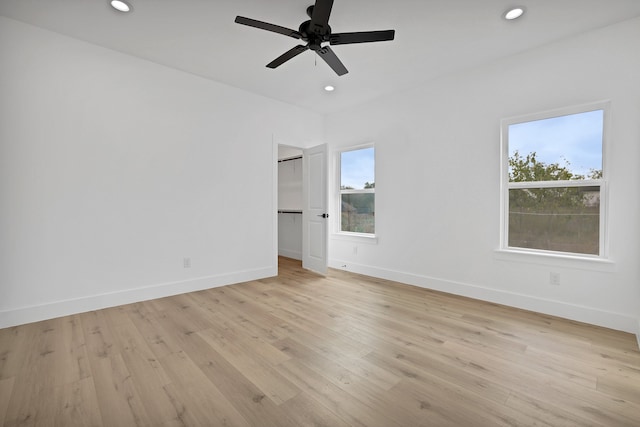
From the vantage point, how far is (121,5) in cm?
243

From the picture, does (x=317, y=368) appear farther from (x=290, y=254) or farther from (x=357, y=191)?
(x=290, y=254)

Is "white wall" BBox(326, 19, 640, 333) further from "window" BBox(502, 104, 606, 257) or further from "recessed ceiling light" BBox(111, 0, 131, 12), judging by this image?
"recessed ceiling light" BBox(111, 0, 131, 12)

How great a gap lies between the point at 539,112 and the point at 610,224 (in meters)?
1.26

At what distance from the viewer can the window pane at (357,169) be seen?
4738 millimetres

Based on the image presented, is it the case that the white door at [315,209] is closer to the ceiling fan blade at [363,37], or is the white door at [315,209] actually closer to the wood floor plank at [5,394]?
the ceiling fan blade at [363,37]

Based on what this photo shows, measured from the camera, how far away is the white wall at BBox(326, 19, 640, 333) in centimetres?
262

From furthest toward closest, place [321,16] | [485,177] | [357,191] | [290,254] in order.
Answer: [290,254] < [357,191] < [485,177] < [321,16]

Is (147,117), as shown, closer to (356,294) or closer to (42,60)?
(42,60)

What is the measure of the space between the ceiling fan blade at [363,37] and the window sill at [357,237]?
289 cm

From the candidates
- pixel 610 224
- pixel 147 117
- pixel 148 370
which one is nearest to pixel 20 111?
pixel 147 117

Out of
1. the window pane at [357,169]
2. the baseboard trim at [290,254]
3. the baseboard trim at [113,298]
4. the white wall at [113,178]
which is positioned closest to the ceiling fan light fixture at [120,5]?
the white wall at [113,178]

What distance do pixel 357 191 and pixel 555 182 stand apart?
262cm

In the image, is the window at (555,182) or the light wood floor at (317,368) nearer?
the light wood floor at (317,368)

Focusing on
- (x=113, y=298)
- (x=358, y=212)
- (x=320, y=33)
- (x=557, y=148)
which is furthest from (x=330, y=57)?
(x=113, y=298)
